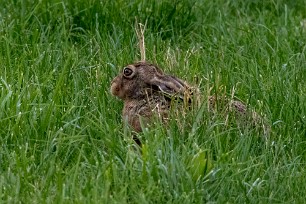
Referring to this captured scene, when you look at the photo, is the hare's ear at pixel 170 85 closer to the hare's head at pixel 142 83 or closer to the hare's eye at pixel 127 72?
the hare's head at pixel 142 83

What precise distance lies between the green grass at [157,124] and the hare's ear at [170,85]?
236 millimetres

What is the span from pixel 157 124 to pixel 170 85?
1.71 ft

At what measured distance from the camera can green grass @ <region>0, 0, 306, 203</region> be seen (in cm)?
504

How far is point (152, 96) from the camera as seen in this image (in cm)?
611

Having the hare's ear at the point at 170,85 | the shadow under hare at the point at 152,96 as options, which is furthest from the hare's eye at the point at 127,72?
the hare's ear at the point at 170,85

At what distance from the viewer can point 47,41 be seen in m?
7.46

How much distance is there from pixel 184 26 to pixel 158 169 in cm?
349

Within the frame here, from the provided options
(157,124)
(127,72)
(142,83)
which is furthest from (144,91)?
(157,124)

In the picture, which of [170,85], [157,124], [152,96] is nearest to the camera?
[157,124]

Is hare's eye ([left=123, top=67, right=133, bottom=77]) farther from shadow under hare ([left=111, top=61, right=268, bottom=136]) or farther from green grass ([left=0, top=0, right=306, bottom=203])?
green grass ([left=0, top=0, right=306, bottom=203])

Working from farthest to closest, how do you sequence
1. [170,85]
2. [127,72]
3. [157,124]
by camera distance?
[127,72], [170,85], [157,124]

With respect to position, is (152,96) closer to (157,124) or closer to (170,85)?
(170,85)

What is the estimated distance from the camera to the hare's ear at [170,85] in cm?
597

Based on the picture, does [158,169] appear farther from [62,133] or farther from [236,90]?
[236,90]
